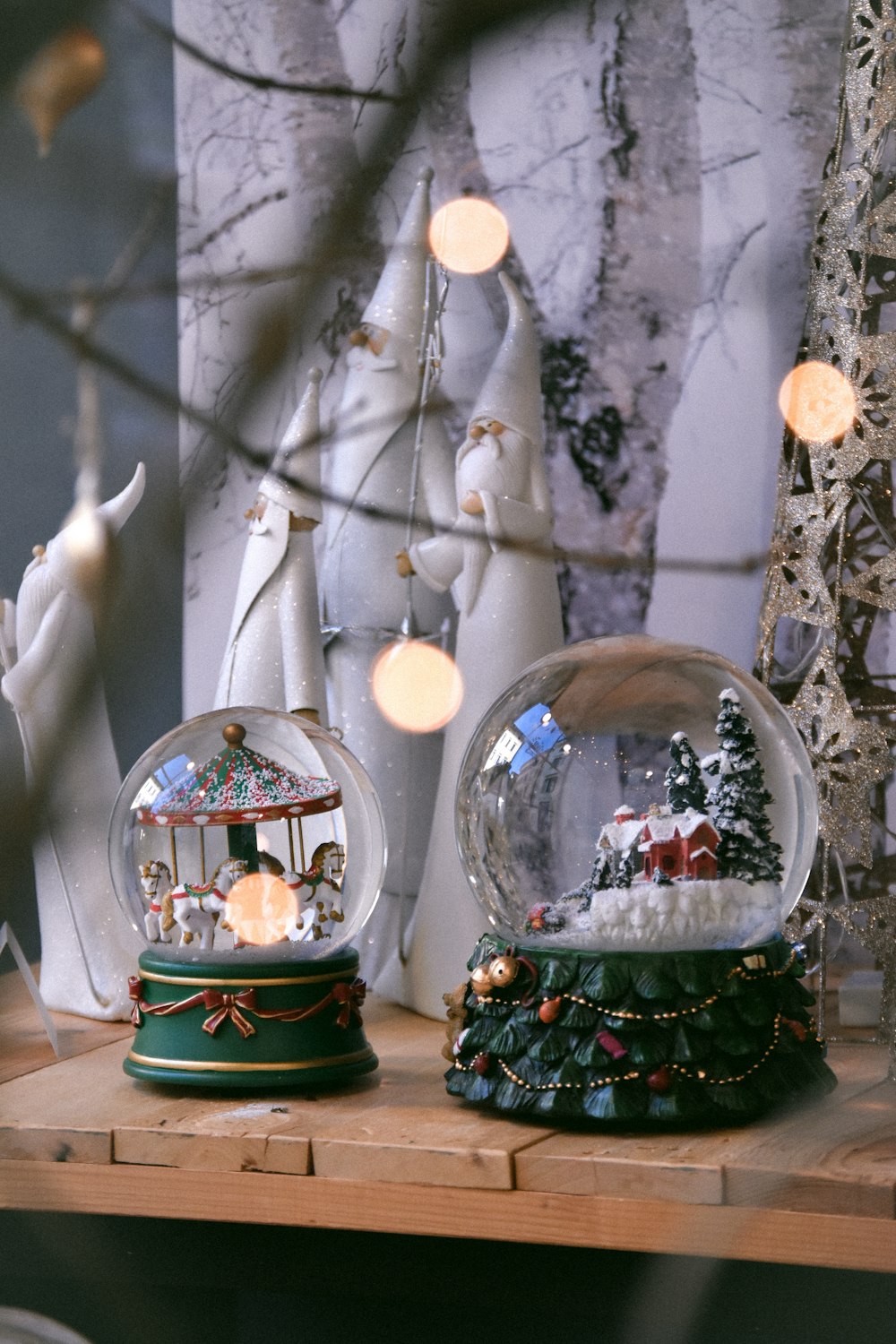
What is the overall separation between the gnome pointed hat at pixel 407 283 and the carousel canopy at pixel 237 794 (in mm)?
480

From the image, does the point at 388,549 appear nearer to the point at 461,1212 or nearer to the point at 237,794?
A: the point at 237,794

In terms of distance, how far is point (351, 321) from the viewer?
1.54 m

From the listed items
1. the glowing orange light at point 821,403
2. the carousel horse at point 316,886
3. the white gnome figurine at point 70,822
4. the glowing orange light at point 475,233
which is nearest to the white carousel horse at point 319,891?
Result: the carousel horse at point 316,886

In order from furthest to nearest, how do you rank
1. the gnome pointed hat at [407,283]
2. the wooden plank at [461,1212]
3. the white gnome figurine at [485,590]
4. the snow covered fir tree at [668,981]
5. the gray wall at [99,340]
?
1. the gnome pointed hat at [407,283]
2. the white gnome figurine at [485,590]
3. the snow covered fir tree at [668,981]
4. the wooden plank at [461,1212]
5. the gray wall at [99,340]

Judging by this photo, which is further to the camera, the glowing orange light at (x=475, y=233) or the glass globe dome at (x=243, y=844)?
the glowing orange light at (x=475, y=233)

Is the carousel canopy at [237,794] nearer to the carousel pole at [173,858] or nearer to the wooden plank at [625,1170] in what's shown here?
the carousel pole at [173,858]

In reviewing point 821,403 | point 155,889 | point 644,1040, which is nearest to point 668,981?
point 644,1040

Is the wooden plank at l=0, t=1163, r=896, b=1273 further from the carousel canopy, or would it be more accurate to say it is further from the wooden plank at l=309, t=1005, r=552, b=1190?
the carousel canopy

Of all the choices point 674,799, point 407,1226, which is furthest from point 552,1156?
point 674,799

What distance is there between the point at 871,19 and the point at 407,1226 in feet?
3.05

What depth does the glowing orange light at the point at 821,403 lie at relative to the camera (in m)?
1.11

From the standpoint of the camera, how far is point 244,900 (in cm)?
103

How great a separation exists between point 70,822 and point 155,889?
26 centimetres

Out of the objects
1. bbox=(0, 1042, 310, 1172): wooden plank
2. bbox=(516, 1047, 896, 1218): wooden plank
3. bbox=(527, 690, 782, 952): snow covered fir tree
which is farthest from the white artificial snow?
bbox=(0, 1042, 310, 1172): wooden plank
